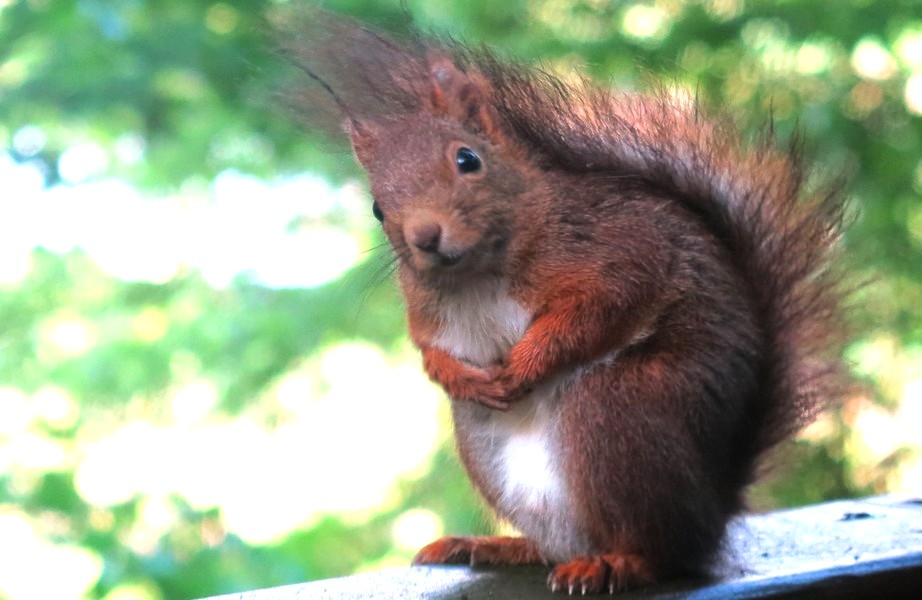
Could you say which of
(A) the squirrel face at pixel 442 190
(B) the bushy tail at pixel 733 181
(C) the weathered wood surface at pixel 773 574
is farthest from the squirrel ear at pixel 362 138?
(C) the weathered wood surface at pixel 773 574

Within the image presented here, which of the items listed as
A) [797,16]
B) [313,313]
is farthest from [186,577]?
[797,16]

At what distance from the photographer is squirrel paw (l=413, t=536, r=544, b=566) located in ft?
4.04

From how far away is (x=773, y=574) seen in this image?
1.08m

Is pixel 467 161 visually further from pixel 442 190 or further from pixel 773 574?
pixel 773 574

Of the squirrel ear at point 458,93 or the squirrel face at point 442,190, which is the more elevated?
the squirrel ear at point 458,93

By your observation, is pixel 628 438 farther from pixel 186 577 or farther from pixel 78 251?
pixel 78 251

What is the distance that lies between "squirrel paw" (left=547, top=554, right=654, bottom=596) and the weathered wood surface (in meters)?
0.01

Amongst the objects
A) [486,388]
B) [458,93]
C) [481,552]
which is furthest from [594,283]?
[481,552]

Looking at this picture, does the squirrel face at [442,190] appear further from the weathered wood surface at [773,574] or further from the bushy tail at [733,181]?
the weathered wood surface at [773,574]

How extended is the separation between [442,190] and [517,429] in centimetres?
27

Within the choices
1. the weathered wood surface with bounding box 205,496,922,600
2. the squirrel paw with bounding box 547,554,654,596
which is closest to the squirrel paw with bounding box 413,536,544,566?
the weathered wood surface with bounding box 205,496,922,600

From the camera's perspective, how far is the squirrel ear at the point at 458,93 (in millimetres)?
1119

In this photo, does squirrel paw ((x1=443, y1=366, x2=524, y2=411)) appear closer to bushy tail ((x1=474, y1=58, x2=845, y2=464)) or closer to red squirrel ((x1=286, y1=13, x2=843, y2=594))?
red squirrel ((x1=286, y1=13, x2=843, y2=594))

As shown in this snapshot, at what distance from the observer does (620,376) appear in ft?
3.36
